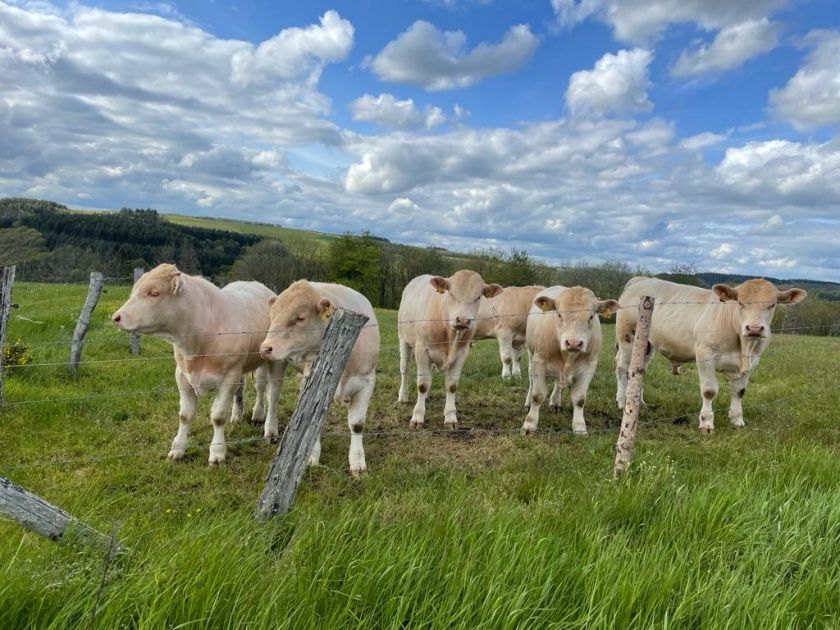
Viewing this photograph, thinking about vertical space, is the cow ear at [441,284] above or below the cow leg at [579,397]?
above

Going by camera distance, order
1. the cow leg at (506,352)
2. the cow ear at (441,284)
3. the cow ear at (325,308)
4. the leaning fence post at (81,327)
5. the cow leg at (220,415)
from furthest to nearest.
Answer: the cow leg at (506,352) → the leaning fence post at (81,327) → the cow ear at (441,284) → the cow leg at (220,415) → the cow ear at (325,308)

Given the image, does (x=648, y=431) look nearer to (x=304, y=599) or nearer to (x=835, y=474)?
(x=835, y=474)

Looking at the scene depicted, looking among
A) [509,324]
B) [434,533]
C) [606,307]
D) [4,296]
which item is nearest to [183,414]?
[4,296]

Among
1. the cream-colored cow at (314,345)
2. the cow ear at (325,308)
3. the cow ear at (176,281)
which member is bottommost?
the cream-colored cow at (314,345)

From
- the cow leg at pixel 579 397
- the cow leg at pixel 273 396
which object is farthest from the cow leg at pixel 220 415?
the cow leg at pixel 579 397

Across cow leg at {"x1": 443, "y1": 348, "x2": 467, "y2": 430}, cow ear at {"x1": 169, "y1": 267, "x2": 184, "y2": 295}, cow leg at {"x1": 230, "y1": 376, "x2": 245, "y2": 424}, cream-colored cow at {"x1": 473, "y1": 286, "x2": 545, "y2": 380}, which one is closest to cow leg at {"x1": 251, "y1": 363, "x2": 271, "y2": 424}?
cow leg at {"x1": 230, "y1": 376, "x2": 245, "y2": 424}

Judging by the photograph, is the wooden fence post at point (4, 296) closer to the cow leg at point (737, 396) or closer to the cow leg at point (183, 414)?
the cow leg at point (183, 414)

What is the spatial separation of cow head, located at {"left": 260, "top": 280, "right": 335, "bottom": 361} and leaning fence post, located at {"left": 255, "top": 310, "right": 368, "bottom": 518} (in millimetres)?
1807

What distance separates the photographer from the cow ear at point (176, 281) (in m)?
6.16

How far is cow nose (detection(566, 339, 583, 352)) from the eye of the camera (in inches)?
286

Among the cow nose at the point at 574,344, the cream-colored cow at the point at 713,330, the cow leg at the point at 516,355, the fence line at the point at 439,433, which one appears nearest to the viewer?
the fence line at the point at 439,433

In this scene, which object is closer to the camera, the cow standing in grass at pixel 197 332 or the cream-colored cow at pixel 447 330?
the cow standing in grass at pixel 197 332

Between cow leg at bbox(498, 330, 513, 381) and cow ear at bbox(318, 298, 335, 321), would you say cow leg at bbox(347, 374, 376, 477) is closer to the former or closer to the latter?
cow ear at bbox(318, 298, 335, 321)

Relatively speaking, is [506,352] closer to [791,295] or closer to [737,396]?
[737,396]
